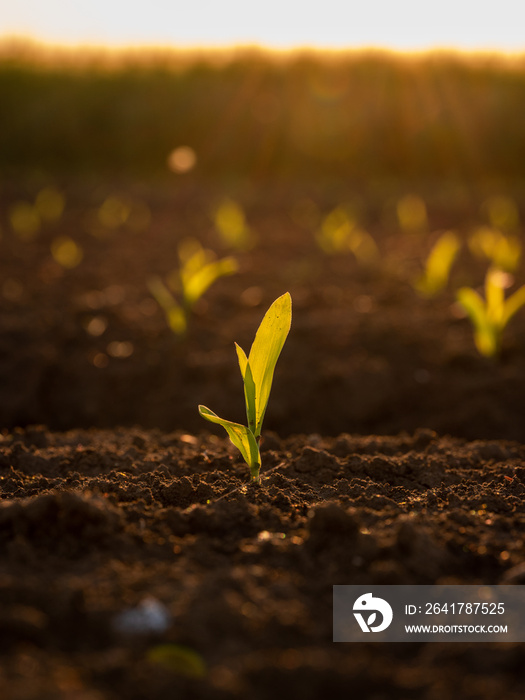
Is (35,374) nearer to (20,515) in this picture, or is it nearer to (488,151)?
(20,515)

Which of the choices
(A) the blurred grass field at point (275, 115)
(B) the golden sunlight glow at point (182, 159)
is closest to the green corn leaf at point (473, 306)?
(A) the blurred grass field at point (275, 115)

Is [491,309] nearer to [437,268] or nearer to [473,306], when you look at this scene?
[473,306]

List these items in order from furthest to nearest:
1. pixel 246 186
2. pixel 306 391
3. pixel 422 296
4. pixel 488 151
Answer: pixel 488 151 < pixel 246 186 < pixel 422 296 < pixel 306 391

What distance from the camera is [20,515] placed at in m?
1.22

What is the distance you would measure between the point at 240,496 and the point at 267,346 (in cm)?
32

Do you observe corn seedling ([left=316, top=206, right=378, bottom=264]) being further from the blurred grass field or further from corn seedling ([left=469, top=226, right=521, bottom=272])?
the blurred grass field

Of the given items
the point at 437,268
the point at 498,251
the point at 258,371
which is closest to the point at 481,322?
the point at 437,268

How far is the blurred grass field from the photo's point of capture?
15.3 metres

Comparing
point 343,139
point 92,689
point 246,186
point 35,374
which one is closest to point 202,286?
point 35,374

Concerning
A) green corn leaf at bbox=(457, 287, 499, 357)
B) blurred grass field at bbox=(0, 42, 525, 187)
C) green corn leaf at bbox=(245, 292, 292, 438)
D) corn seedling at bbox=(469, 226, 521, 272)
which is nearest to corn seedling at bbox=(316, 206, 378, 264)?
corn seedling at bbox=(469, 226, 521, 272)

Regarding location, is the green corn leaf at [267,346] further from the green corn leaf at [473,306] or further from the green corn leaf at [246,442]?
the green corn leaf at [473,306]

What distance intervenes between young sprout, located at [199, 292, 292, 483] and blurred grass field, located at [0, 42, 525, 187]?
13.0 metres

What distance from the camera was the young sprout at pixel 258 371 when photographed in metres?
1.36

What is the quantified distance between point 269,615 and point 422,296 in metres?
2.90
